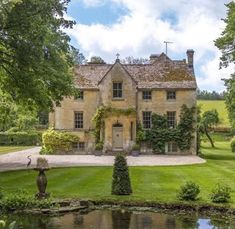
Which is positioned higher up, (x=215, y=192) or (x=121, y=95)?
(x=121, y=95)

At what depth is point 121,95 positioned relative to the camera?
52.3 m

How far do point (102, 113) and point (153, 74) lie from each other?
742 centimetres

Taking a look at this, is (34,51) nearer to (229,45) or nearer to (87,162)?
(87,162)

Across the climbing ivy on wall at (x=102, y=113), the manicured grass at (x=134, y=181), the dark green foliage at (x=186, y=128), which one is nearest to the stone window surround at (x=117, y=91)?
the climbing ivy on wall at (x=102, y=113)

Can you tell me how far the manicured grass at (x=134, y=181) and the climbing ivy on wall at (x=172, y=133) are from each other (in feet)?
49.2

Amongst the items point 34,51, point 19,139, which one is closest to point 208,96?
point 19,139

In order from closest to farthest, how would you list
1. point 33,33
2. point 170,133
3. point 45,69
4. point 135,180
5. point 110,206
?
point 110,206
point 135,180
point 33,33
point 45,69
point 170,133

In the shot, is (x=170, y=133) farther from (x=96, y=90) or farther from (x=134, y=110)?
(x=96, y=90)

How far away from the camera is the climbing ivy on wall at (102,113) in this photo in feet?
169

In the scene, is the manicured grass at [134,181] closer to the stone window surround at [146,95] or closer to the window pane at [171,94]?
the window pane at [171,94]

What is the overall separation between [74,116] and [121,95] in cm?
591

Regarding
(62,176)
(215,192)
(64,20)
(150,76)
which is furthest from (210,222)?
(150,76)

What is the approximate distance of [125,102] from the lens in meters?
52.3

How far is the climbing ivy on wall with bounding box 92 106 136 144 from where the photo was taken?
51469 mm
